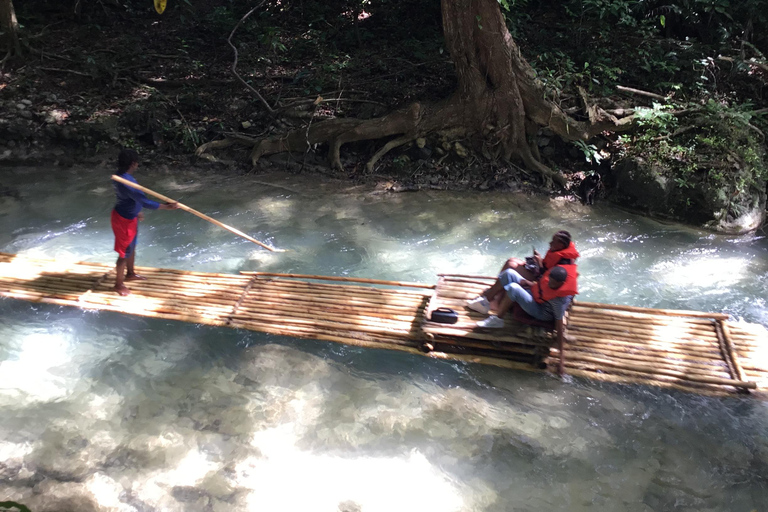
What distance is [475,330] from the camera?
393 cm

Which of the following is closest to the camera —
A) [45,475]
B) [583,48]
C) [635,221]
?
[45,475]

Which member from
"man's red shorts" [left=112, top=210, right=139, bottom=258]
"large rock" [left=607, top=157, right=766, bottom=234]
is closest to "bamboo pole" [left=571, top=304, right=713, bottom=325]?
"large rock" [left=607, top=157, right=766, bottom=234]

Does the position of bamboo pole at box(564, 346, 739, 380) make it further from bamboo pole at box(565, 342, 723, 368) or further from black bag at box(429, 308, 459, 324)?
black bag at box(429, 308, 459, 324)

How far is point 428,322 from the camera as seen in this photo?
4.06 metres

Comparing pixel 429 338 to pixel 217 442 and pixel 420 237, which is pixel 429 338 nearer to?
pixel 217 442

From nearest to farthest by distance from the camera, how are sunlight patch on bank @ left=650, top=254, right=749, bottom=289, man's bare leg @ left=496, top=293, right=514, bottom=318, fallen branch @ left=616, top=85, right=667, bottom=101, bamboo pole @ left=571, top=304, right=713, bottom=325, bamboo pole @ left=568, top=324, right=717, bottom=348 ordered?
bamboo pole @ left=568, top=324, right=717, bottom=348 → man's bare leg @ left=496, top=293, right=514, bottom=318 → bamboo pole @ left=571, top=304, right=713, bottom=325 → sunlight patch on bank @ left=650, top=254, right=749, bottom=289 → fallen branch @ left=616, top=85, right=667, bottom=101

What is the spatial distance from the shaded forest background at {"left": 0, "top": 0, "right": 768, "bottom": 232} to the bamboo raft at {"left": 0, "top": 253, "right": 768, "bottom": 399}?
3.07 m

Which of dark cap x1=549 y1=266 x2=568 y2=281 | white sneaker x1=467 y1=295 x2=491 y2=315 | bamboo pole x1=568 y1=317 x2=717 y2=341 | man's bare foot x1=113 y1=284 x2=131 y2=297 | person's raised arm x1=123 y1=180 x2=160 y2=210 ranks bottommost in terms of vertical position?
man's bare foot x1=113 y1=284 x2=131 y2=297

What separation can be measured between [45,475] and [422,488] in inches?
89.9

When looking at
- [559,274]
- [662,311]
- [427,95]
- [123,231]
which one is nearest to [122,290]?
[123,231]

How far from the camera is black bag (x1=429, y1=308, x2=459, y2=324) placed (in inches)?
159

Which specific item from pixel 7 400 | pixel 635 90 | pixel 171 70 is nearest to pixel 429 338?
pixel 7 400

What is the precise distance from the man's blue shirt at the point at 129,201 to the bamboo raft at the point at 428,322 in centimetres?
79

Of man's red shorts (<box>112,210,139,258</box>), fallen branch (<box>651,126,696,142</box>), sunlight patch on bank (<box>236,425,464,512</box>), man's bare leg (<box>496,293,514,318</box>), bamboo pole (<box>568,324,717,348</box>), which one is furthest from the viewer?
fallen branch (<box>651,126,696,142</box>)
